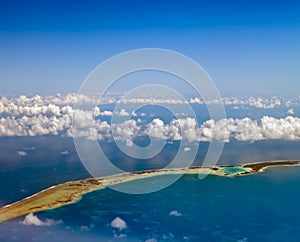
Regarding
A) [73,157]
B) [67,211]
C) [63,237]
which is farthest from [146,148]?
[63,237]

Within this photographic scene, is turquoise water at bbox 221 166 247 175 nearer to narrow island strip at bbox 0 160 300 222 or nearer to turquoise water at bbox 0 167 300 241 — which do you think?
narrow island strip at bbox 0 160 300 222

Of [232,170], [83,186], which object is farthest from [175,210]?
[232,170]

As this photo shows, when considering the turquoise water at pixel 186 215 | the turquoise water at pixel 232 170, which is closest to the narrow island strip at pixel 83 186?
the turquoise water at pixel 232 170

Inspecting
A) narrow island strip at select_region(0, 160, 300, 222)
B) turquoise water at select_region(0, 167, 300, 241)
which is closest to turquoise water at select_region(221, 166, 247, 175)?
narrow island strip at select_region(0, 160, 300, 222)

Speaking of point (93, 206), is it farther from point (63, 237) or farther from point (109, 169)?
point (109, 169)

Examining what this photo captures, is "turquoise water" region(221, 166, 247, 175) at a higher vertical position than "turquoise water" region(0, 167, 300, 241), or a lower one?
higher

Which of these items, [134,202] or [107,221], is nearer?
[107,221]
